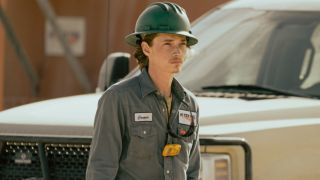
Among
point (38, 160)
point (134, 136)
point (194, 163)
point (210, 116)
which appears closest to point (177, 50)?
point (134, 136)

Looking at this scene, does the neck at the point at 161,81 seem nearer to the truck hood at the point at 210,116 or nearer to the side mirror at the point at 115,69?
the truck hood at the point at 210,116

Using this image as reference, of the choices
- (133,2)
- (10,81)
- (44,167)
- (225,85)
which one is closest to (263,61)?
(225,85)

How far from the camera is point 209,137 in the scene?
6172mm

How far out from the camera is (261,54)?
24.8 feet

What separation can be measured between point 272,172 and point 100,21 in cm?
962

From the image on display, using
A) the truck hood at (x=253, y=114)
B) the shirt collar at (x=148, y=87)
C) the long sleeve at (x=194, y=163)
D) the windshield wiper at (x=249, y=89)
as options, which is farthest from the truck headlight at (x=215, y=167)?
the windshield wiper at (x=249, y=89)

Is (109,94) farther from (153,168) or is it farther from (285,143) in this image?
(285,143)

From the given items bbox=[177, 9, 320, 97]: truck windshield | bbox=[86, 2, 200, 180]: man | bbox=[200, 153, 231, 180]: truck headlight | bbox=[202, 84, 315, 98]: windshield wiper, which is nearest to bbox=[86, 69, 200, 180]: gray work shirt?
bbox=[86, 2, 200, 180]: man

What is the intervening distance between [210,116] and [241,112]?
0.22 meters

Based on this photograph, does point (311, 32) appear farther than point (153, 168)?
Yes

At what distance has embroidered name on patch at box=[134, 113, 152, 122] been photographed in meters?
5.41

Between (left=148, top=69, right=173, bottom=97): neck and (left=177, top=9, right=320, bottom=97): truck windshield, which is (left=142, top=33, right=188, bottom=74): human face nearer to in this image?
(left=148, top=69, right=173, bottom=97): neck

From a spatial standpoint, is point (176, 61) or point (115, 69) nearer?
point (176, 61)

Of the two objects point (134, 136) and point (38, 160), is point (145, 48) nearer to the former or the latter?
point (134, 136)
